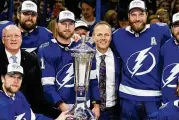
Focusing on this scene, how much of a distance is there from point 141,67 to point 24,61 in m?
0.92

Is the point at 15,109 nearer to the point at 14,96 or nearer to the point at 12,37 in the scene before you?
the point at 14,96

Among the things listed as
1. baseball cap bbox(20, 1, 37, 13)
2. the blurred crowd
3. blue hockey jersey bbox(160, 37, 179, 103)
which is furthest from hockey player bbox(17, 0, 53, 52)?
blue hockey jersey bbox(160, 37, 179, 103)

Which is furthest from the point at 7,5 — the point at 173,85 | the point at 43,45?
the point at 173,85

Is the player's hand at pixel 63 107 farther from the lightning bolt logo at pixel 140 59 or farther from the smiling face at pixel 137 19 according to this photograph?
the smiling face at pixel 137 19

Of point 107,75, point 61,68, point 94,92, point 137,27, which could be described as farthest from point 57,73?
point 137,27

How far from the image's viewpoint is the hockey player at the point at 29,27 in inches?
167

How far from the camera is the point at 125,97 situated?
4.17m

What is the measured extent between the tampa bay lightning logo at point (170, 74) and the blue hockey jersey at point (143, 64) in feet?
0.39

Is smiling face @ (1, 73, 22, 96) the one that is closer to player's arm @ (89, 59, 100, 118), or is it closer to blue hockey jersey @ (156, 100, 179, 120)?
player's arm @ (89, 59, 100, 118)

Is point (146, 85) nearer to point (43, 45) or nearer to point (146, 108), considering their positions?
point (146, 108)

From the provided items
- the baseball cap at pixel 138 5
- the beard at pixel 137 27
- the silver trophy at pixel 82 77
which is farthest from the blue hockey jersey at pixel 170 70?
the silver trophy at pixel 82 77

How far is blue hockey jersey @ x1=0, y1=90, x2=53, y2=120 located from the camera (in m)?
3.32

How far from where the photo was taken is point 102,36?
411 cm

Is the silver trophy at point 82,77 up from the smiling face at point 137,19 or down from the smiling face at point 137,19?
down
